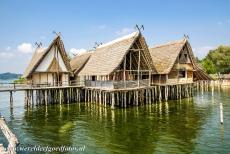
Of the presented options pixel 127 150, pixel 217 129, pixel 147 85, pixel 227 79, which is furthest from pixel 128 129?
pixel 227 79

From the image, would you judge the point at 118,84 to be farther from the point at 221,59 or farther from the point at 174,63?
the point at 221,59

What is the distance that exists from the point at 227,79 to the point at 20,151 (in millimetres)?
45789

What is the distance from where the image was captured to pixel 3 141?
621 inches

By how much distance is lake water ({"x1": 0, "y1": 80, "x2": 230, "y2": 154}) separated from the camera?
14.5 meters

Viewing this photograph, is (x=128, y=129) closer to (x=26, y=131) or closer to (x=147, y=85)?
(x=26, y=131)

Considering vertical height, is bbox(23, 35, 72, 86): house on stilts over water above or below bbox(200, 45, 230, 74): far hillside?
below

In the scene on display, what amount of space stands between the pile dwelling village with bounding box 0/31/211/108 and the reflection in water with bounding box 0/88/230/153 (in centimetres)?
244

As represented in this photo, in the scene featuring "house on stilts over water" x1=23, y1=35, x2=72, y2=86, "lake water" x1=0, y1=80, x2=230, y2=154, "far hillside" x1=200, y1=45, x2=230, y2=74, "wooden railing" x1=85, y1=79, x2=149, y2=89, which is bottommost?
"lake water" x1=0, y1=80, x2=230, y2=154

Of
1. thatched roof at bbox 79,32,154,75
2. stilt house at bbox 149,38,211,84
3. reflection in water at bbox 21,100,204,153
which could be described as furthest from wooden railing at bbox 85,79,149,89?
stilt house at bbox 149,38,211,84

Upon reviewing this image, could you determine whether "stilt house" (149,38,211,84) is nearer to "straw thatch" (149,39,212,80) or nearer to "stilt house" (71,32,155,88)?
"straw thatch" (149,39,212,80)

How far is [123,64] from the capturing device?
2827cm

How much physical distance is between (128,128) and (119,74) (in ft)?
37.0

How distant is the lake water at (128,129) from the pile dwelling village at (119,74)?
243 centimetres

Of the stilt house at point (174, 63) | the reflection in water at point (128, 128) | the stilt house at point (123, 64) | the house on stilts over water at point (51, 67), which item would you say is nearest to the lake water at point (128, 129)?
the reflection in water at point (128, 128)
